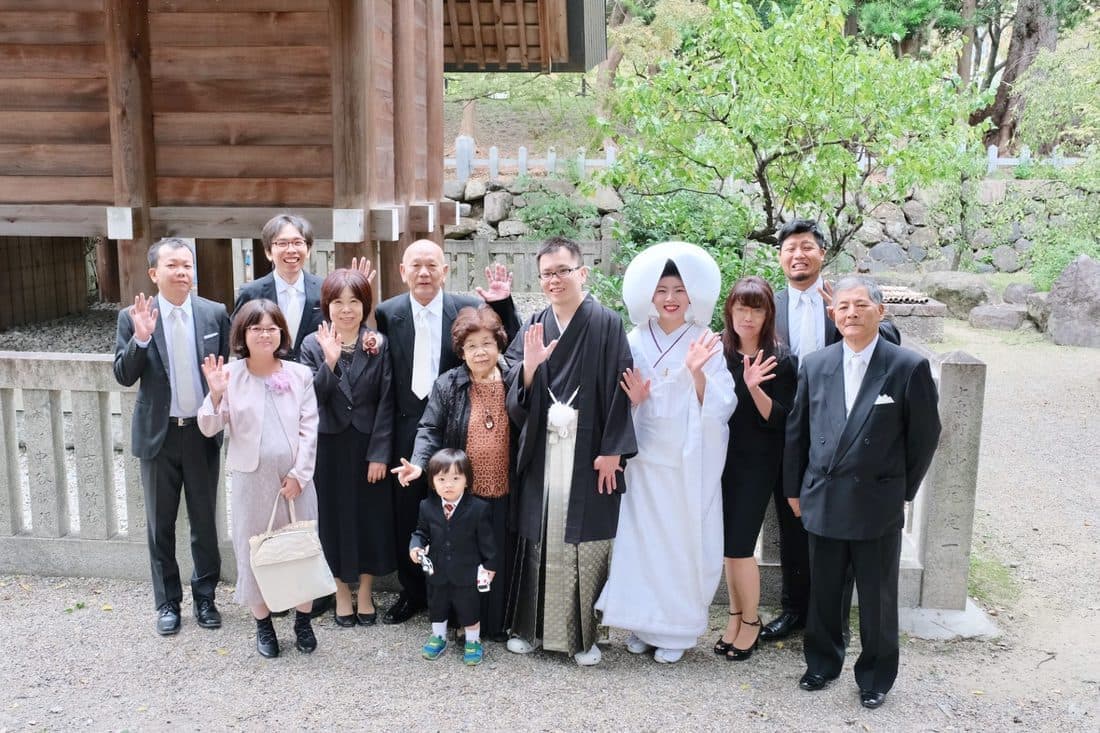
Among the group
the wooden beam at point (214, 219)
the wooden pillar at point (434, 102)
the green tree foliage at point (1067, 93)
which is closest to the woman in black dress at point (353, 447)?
the wooden beam at point (214, 219)

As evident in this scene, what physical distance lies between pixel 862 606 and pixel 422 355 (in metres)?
2.23

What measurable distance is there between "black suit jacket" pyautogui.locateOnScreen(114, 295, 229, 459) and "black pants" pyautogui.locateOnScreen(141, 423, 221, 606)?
0.21 feet

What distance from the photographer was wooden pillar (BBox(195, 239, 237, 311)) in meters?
9.42

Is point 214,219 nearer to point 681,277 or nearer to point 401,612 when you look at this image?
point 401,612

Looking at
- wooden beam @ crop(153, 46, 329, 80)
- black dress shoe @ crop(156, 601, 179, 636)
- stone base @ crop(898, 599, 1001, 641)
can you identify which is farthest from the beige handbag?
wooden beam @ crop(153, 46, 329, 80)

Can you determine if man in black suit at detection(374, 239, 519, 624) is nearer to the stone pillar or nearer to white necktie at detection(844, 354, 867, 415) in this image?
white necktie at detection(844, 354, 867, 415)

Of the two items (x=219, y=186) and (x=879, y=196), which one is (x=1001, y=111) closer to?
(x=879, y=196)

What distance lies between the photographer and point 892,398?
3.80 meters

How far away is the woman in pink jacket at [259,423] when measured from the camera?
165 inches

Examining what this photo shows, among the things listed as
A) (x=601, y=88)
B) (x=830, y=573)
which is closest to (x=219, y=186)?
(x=830, y=573)

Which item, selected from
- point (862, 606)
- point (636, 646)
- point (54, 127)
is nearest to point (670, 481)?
point (636, 646)

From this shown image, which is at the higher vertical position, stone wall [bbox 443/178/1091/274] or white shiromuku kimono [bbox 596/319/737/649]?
stone wall [bbox 443/178/1091/274]

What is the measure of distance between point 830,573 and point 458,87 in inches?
824

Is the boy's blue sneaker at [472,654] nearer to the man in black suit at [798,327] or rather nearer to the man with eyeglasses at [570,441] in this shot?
the man with eyeglasses at [570,441]
